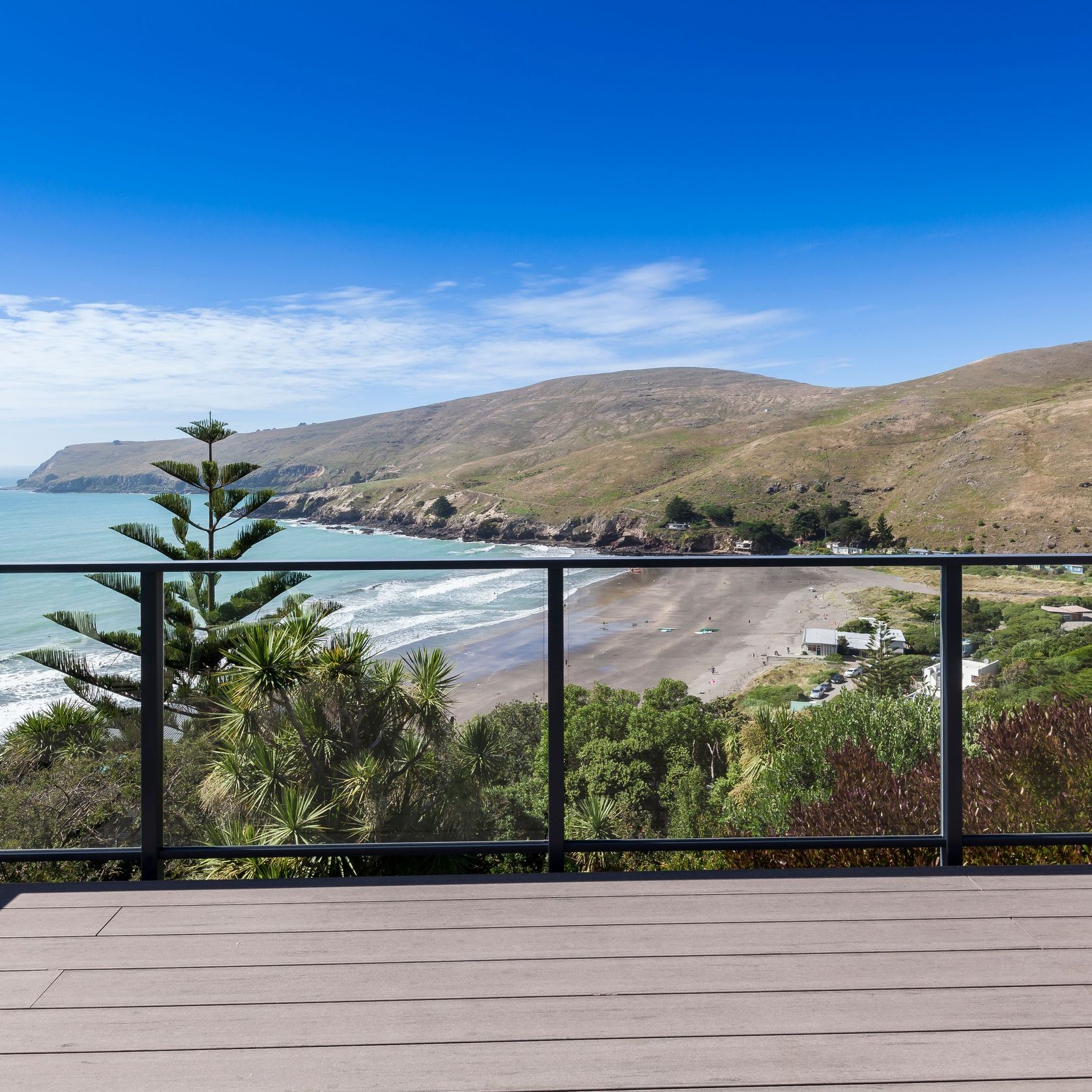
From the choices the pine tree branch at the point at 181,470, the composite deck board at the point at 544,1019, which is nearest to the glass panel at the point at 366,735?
the composite deck board at the point at 544,1019

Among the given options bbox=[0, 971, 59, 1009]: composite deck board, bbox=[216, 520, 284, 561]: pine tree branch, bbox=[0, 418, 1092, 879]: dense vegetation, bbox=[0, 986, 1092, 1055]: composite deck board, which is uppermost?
bbox=[216, 520, 284, 561]: pine tree branch

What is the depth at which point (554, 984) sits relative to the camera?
1507 millimetres

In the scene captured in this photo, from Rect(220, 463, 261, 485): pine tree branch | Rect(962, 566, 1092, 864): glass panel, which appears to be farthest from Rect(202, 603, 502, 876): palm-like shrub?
Rect(220, 463, 261, 485): pine tree branch

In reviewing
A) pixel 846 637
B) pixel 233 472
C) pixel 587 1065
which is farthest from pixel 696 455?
pixel 587 1065

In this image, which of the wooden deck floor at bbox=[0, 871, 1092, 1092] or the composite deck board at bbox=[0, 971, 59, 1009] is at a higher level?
the composite deck board at bbox=[0, 971, 59, 1009]

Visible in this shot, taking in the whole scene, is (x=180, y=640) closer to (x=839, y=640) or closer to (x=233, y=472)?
(x=839, y=640)

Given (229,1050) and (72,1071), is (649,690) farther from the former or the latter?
(72,1071)

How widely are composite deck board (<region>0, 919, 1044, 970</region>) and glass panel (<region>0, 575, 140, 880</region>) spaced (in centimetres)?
41

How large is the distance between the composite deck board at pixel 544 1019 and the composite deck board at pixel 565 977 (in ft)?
0.08

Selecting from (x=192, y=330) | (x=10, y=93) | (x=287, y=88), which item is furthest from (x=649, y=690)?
(x=192, y=330)

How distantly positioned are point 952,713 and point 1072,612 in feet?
1.34

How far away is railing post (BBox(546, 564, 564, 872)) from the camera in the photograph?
2.06m

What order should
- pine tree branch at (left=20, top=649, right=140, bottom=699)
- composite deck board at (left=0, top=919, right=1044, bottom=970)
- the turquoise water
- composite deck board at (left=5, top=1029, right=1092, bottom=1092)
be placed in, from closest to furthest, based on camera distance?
composite deck board at (left=5, top=1029, right=1092, bottom=1092), composite deck board at (left=0, top=919, right=1044, bottom=970), the turquoise water, pine tree branch at (left=20, top=649, right=140, bottom=699)

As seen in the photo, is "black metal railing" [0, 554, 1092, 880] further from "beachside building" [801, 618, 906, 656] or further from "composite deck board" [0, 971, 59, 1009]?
"composite deck board" [0, 971, 59, 1009]
